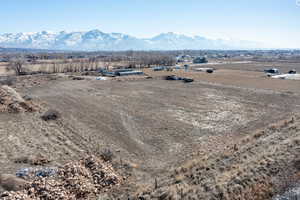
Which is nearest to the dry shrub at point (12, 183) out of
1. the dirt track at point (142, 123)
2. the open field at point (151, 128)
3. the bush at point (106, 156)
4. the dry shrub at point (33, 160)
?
the open field at point (151, 128)

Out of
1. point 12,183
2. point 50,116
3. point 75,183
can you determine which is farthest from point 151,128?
point 12,183

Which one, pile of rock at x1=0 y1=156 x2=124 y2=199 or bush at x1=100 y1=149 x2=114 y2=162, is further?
bush at x1=100 y1=149 x2=114 y2=162

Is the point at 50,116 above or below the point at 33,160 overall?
above

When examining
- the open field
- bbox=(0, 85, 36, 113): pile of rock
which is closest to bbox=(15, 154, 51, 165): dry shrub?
the open field

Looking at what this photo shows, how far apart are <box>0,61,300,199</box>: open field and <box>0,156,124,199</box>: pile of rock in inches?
65.2

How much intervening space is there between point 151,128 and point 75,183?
12554mm

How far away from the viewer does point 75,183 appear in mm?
12203

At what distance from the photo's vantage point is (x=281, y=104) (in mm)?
34250

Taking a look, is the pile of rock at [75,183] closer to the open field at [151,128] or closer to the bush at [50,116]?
the open field at [151,128]

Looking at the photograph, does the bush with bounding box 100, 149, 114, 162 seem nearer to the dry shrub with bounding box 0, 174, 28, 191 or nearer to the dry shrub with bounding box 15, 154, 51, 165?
the dry shrub with bounding box 15, 154, 51, 165

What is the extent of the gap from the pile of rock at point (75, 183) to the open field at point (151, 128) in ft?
5.43

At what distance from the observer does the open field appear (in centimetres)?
1617

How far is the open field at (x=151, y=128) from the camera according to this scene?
16.2 m

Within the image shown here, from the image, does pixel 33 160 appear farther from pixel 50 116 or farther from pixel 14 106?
pixel 14 106
